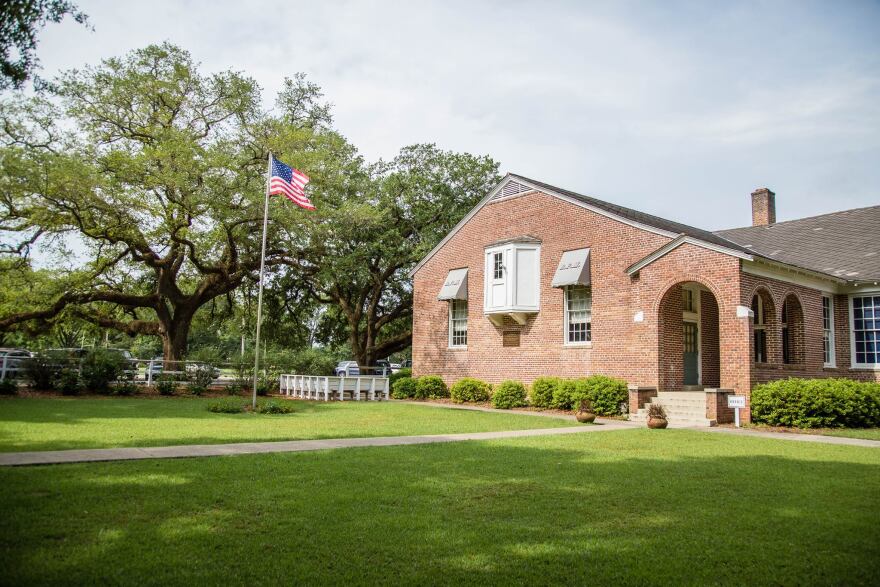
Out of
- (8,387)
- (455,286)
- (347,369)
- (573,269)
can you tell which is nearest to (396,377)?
(455,286)

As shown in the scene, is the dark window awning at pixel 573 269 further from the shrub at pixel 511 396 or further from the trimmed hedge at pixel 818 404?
the trimmed hedge at pixel 818 404

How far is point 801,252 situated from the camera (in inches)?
961

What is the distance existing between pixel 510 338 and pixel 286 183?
32.6 ft

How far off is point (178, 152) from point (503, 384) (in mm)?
14777

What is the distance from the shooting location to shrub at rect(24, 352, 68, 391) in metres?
21.0

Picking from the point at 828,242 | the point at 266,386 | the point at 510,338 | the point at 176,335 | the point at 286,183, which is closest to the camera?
the point at 286,183

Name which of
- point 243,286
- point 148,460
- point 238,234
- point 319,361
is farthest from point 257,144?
point 148,460

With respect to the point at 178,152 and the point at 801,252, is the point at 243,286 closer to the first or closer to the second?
the point at 178,152

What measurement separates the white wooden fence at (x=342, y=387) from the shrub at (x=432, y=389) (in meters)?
1.37

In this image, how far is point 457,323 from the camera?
85.6ft

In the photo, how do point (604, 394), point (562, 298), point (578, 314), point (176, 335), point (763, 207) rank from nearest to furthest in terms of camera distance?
point (604, 394) < point (578, 314) < point (562, 298) < point (176, 335) < point (763, 207)

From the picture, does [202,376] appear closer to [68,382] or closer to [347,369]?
[68,382]

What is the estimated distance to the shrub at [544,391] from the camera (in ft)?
68.1

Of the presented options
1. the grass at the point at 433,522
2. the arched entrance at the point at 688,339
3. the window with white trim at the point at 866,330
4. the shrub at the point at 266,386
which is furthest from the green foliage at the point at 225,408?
the window with white trim at the point at 866,330
